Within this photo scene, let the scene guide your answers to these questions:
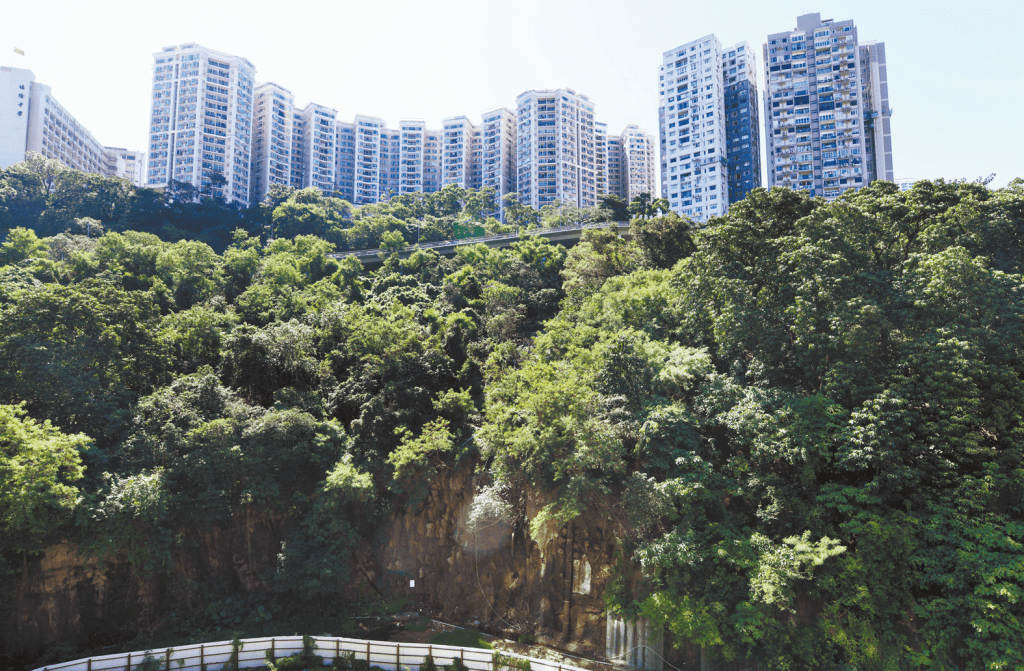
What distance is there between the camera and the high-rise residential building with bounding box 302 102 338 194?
92625 millimetres

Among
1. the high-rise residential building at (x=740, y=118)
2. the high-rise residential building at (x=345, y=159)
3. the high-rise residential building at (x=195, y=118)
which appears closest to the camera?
the high-rise residential building at (x=740, y=118)

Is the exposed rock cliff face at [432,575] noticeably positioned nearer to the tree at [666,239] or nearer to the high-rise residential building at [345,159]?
the tree at [666,239]

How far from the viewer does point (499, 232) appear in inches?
1955

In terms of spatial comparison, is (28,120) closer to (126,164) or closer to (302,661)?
(126,164)

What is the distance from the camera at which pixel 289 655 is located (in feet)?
52.1

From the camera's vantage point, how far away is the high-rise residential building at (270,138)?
87.5m

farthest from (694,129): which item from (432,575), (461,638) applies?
(461,638)

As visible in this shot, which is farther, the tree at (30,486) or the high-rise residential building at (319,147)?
the high-rise residential building at (319,147)

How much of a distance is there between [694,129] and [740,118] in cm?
645

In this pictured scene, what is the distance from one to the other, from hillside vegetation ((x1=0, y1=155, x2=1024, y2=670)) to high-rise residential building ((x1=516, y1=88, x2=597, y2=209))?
62.4 metres

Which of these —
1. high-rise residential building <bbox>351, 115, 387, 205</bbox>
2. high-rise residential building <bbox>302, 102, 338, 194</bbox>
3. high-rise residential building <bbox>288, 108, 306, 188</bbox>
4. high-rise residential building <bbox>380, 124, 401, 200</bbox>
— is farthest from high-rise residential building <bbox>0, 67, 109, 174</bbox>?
high-rise residential building <bbox>380, 124, 401, 200</bbox>

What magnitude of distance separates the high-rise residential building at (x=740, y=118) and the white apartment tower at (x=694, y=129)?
188 centimetres

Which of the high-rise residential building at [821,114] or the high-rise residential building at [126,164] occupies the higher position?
the high-rise residential building at [126,164]

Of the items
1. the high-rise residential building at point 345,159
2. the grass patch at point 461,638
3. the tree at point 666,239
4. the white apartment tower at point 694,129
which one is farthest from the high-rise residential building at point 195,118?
the grass patch at point 461,638
